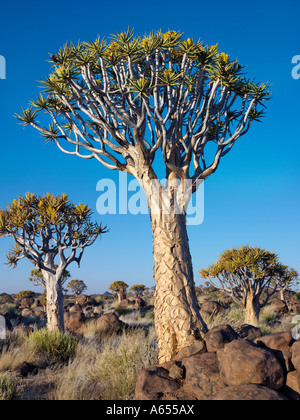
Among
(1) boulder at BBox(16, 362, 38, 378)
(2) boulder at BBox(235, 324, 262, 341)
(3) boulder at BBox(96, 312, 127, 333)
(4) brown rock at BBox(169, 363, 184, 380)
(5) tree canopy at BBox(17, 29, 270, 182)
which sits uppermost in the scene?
(5) tree canopy at BBox(17, 29, 270, 182)

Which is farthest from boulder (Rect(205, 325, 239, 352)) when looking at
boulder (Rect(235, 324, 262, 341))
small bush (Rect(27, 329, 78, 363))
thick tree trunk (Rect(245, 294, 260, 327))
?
thick tree trunk (Rect(245, 294, 260, 327))

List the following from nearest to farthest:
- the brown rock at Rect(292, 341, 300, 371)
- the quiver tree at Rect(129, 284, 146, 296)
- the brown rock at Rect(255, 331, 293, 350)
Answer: the brown rock at Rect(292, 341, 300, 371), the brown rock at Rect(255, 331, 293, 350), the quiver tree at Rect(129, 284, 146, 296)

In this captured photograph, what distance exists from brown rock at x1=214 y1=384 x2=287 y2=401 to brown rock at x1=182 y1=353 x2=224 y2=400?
18.7 inches

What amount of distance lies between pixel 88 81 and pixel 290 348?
6467mm

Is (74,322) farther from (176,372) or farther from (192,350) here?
(176,372)

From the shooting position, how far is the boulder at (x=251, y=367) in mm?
4352

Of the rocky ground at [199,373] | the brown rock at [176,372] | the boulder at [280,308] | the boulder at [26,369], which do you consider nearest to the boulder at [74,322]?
the boulder at [26,369]

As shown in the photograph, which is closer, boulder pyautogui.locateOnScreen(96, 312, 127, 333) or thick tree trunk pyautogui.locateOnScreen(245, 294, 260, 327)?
boulder pyautogui.locateOnScreen(96, 312, 127, 333)

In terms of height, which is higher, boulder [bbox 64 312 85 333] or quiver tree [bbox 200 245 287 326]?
quiver tree [bbox 200 245 287 326]

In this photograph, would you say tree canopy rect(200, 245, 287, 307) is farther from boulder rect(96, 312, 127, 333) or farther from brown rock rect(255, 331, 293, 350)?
brown rock rect(255, 331, 293, 350)

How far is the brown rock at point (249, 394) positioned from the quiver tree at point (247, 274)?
38.5 ft

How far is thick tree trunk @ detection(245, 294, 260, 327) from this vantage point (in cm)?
1534

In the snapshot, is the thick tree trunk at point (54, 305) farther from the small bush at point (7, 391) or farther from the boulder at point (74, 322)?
the small bush at point (7, 391)

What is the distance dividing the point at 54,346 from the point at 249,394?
6.86 meters
